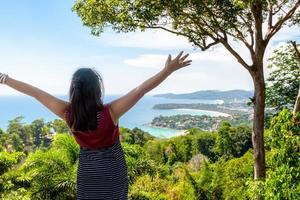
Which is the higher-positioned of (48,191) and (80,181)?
(80,181)

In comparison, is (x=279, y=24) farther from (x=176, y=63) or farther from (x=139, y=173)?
(x=176, y=63)

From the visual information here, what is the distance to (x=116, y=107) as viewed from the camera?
2.19 m

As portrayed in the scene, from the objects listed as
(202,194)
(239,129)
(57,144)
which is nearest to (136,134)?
(239,129)

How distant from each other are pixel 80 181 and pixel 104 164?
0.49 ft

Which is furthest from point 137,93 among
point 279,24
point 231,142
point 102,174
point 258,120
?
point 231,142

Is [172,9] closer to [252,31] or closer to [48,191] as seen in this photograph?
[252,31]

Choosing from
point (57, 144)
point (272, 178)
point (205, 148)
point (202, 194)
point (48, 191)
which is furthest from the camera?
point (205, 148)

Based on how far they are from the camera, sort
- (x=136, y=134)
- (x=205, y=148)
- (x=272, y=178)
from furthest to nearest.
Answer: (x=136, y=134) → (x=205, y=148) → (x=272, y=178)

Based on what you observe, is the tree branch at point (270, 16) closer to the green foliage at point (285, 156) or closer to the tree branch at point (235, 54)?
the tree branch at point (235, 54)

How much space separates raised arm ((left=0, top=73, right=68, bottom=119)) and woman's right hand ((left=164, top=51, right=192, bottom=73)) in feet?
1.71

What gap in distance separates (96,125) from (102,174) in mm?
238

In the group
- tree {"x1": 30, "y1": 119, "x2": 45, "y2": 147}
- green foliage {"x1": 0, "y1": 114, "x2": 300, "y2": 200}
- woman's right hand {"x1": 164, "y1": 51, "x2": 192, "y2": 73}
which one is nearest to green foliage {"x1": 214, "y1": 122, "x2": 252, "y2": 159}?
green foliage {"x1": 0, "y1": 114, "x2": 300, "y2": 200}

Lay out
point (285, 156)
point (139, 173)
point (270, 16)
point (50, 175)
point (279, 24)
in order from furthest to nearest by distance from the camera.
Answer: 1. point (139, 173)
2. point (50, 175)
3. point (270, 16)
4. point (279, 24)
5. point (285, 156)

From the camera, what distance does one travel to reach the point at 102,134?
7.32ft
